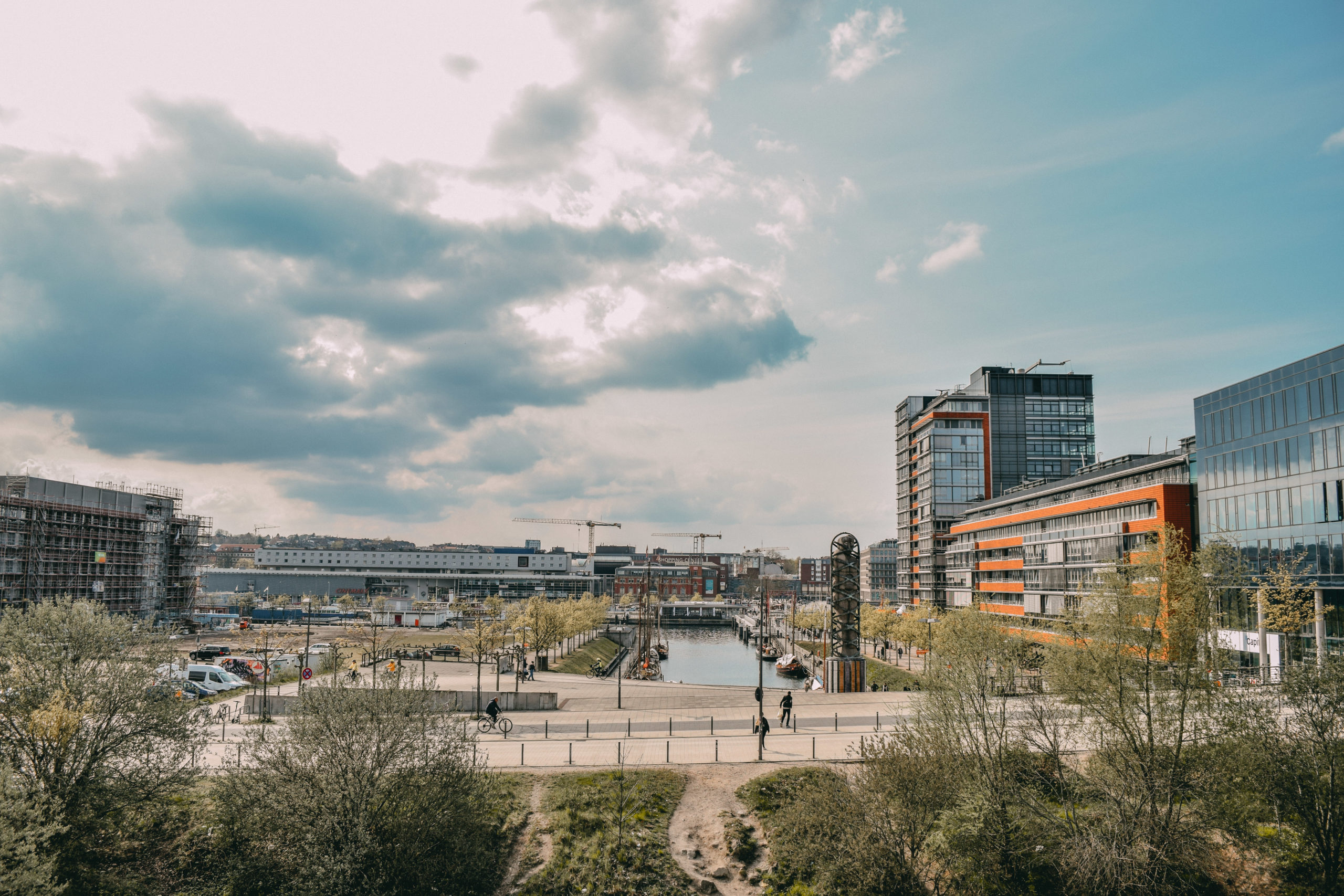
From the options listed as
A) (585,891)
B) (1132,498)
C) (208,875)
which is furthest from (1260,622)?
(208,875)

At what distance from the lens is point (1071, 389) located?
116250 millimetres

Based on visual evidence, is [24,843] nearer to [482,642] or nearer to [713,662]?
[482,642]

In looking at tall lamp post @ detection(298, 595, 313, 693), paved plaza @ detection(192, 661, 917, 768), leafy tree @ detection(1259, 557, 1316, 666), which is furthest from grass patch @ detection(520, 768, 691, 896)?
leafy tree @ detection(1259, 557, 1316, 666)

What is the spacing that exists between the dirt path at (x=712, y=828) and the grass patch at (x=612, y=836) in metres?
0.39

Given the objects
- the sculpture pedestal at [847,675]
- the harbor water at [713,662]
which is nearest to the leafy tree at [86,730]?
the sculpture pedestal at [847,675]

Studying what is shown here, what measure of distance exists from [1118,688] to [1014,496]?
69710 millimetres

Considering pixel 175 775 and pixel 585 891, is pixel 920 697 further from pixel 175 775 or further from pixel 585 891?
pixel 175 775

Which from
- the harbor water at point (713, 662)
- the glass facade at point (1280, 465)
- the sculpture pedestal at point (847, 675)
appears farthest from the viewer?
the harbor water at point (713, 662)

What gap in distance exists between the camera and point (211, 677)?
51.2 meters

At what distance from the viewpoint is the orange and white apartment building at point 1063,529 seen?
60156 mm

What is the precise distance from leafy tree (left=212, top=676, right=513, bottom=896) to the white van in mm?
29830

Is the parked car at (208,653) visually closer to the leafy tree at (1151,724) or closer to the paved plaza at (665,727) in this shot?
the paved plaza at (665,727)

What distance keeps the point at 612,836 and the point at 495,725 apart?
1238 centimetres

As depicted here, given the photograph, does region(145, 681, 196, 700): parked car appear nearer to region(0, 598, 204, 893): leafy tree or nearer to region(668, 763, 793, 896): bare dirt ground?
region(0, 598, 204, 893): leafy tree
